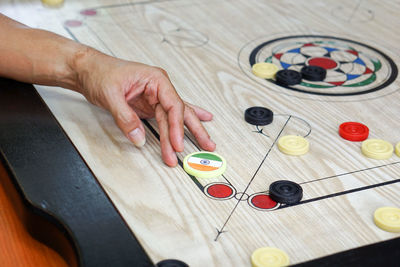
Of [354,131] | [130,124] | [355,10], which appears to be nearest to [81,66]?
[130,124]

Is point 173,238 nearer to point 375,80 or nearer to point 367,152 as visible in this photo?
point 367,152

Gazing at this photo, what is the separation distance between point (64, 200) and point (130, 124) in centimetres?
30

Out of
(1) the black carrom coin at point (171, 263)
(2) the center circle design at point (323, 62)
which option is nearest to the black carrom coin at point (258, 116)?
(2) the center circle design at point (323, 62)

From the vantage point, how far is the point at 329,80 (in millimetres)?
1801

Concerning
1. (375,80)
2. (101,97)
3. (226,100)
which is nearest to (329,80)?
(375,80)

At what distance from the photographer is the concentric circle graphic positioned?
1.76 metres

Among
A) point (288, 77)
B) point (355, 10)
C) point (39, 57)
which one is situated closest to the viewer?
point (39, 57)

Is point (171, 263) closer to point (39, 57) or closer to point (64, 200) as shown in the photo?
point (64, 200)

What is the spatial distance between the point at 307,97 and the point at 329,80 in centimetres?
16

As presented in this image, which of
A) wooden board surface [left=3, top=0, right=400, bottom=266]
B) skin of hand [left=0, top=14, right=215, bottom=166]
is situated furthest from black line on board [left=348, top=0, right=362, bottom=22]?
skin of hand [left=0, top=14, right=215, bottom=166]

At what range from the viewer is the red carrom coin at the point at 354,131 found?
1461 mm

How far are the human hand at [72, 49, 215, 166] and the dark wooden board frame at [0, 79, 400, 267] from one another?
140 millimetres

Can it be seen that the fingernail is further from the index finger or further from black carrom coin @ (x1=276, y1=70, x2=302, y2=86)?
black carrom coin @ (x1=276, y1=70, x2=302, y2=86)

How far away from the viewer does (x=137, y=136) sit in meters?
1.39
